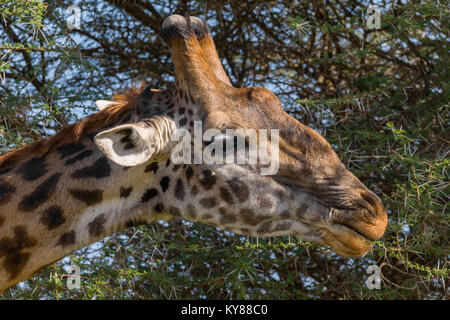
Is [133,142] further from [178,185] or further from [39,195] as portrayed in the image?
[39,195]

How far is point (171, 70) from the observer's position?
579 centimetres

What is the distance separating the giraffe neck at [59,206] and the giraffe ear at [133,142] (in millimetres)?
203

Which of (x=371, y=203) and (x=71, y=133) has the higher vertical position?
(x=71, y=133)

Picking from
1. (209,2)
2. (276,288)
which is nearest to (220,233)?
(276,288)

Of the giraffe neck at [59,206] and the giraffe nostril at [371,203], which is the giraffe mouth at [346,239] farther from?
the giraffe neck at [59,206]

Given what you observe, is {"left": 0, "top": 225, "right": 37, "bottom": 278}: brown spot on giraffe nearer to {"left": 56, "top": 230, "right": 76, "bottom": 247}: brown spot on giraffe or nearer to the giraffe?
the giraffe

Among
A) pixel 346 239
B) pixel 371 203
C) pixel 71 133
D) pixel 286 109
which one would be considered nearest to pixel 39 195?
pixel 71 133

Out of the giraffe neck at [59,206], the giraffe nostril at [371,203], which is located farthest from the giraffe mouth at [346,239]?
the giraffe neck at [59,206]

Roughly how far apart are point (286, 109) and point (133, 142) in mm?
2711

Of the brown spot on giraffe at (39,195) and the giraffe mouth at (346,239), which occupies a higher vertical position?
the brown spot on giraffe at (39,195)

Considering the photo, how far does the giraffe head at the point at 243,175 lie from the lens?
9.59 feet

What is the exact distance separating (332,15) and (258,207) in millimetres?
3185

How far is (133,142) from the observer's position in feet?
8.90

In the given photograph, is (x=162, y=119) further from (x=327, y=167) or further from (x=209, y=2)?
(x=209, y=2)
